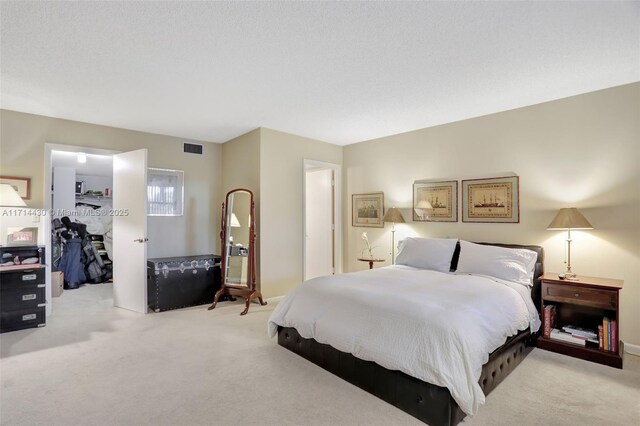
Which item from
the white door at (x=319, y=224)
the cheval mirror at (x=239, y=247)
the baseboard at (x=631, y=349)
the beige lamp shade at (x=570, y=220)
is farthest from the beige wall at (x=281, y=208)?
the baseboard at (x=631, y=349)

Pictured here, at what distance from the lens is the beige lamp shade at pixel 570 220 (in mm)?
3023

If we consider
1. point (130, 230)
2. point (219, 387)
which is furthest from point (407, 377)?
point (130, 230)

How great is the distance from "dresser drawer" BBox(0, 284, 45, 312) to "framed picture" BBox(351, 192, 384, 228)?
4306 millimetres

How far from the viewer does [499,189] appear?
3.88 metres

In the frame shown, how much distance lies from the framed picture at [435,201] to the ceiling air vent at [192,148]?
3513 mm

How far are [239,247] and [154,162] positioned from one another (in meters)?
1.86

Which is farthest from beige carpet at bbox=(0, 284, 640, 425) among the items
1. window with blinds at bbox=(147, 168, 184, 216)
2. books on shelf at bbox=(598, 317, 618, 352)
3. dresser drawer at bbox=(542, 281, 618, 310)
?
window with blinds at bbox=(147, 168, 184, 216)

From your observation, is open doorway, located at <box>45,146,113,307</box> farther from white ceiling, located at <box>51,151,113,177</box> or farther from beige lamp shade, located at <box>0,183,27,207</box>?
beige lamp shade, located at <box>0,183,27,207</box>

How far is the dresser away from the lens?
11.5 feet

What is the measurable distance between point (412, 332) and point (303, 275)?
316 centimetres

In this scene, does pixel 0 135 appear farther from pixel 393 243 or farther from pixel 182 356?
pixel 393 243

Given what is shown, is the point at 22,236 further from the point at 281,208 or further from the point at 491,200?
the point at 491,200

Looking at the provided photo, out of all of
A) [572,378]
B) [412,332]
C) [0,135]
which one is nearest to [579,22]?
[412,332]

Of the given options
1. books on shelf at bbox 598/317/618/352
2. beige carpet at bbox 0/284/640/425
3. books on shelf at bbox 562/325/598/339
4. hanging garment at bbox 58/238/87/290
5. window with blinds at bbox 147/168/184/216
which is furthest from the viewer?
hanging garment at bbox 58/238/87/290
